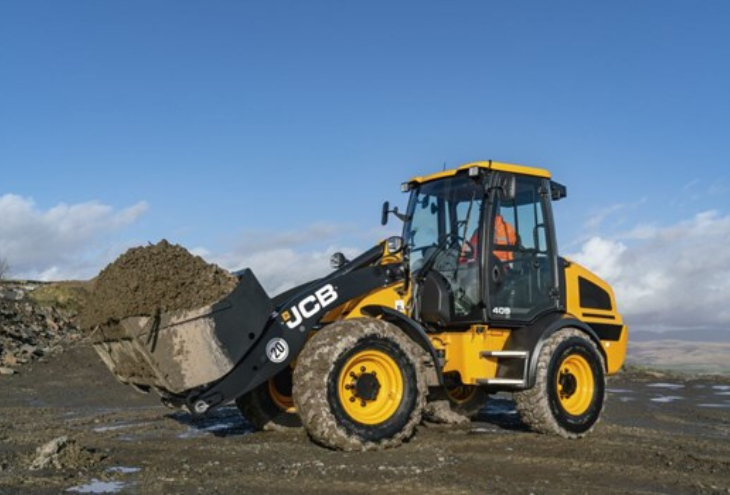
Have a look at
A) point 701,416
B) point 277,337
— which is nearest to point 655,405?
point 701,416

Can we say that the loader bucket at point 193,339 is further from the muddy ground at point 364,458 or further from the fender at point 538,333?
the fender at point 538,333

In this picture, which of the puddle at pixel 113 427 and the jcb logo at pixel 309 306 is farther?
the puddle at pixel 113 427

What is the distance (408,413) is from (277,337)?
4.56 feet

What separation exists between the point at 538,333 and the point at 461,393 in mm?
1786

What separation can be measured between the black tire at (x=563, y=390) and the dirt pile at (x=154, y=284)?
333cm

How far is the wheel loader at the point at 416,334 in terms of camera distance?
6969 millimetres

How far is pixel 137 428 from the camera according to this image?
9383 millimetres

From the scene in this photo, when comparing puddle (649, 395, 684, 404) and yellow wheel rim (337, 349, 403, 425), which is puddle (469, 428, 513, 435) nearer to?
yellow wheel rim (337, 349, 403, 425)

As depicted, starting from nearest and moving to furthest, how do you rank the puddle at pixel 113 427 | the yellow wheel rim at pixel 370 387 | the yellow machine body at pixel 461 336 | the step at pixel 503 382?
the yellow wheel rim at pixel 370 387 → the step at pixel 503 382 → the yellow machine body at pixel 461 336 → the puddle at pixel 113 427

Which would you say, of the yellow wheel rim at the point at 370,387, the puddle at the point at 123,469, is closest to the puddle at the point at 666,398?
the yellow wheel rim at the point at 370,387

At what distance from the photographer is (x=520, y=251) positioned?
28.8 ft

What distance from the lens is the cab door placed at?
8.44m

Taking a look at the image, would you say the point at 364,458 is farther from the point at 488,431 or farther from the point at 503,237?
the point at 503,237

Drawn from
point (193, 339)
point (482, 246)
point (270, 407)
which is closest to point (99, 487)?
point (193, 339)
